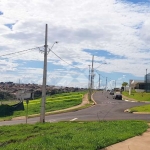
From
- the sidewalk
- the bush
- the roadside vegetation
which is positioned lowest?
the bush

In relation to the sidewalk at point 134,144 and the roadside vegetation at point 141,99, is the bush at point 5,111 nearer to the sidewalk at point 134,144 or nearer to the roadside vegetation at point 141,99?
the roadside vegetation at point 141,99

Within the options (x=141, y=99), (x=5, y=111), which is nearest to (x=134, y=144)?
(x=5, y=111)

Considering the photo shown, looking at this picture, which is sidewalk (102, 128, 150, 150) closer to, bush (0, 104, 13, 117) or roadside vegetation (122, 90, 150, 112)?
roadside vegetation (122, 90, 150, 112)

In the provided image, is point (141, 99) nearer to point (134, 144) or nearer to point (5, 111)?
point (5, 111)

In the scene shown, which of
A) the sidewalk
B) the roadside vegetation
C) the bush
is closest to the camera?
the sidewalk

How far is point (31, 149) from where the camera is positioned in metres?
9.48

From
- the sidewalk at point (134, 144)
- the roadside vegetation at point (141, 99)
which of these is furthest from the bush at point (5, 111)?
the sidewalk at point (134, 144)

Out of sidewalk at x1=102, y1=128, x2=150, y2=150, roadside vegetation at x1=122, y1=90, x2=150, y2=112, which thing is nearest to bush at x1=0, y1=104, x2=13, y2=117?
roadside vegetation at x1=122, y1=90, x2=150, y2=112

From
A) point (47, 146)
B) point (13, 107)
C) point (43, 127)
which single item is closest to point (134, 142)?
point (47, 146)

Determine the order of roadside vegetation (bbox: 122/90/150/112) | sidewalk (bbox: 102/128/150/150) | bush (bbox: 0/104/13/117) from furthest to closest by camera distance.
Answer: bush (bbox: 0/104/13/117) < roadside vegetation (bbox: 122/90/150/112) < sidewalk (bbox: 102/128/150/150)

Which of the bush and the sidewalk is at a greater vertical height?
the sidewalk

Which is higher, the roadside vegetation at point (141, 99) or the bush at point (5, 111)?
the roadside vegetation at point (141, 99)

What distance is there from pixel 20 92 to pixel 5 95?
59.7m

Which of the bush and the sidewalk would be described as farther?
the bush
